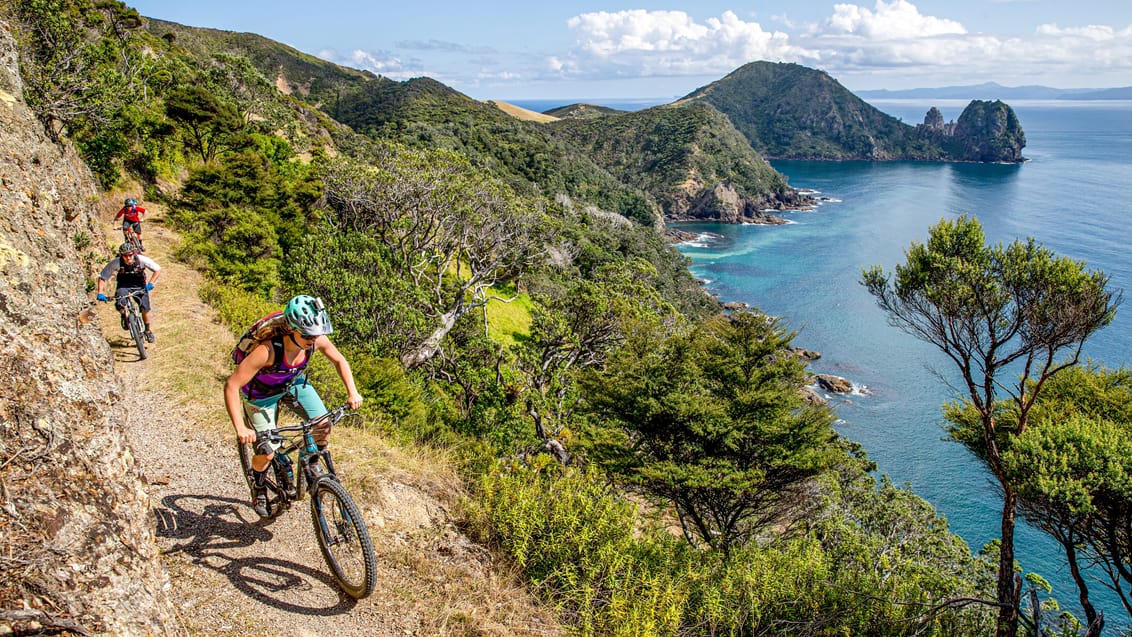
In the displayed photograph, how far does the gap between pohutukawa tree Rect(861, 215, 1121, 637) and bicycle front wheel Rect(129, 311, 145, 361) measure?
15.9 m

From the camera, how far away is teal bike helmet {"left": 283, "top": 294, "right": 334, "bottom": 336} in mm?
4742

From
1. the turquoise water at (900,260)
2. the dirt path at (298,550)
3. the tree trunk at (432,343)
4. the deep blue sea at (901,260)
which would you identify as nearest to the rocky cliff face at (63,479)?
the dirt path at (298,550)

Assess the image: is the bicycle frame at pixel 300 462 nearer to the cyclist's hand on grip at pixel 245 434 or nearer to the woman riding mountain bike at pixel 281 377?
the woman riding mountain bike at pixel 281 377

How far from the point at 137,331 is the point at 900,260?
84988 millimetres

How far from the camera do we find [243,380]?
4961mm

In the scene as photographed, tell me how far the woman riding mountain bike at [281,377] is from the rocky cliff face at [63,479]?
89 centimetres

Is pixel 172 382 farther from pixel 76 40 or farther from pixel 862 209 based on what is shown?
pixel 862 209

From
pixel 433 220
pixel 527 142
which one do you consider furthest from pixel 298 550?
pixel 527 142

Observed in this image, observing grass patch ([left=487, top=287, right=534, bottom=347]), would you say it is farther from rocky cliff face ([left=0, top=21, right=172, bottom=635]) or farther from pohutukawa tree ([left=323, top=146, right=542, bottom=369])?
rocky cliff face ([left=0, top=21, right=172, bottom=635])

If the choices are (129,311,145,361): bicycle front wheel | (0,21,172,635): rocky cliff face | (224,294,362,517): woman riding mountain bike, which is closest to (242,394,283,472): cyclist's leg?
(224,294,362,517): woman riding mountain bike

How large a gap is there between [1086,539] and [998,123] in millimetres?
221931

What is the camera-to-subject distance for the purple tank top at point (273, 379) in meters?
5.20

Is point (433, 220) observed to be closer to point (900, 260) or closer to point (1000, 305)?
point (1000, 305)

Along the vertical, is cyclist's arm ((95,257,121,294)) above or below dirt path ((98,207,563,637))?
above
